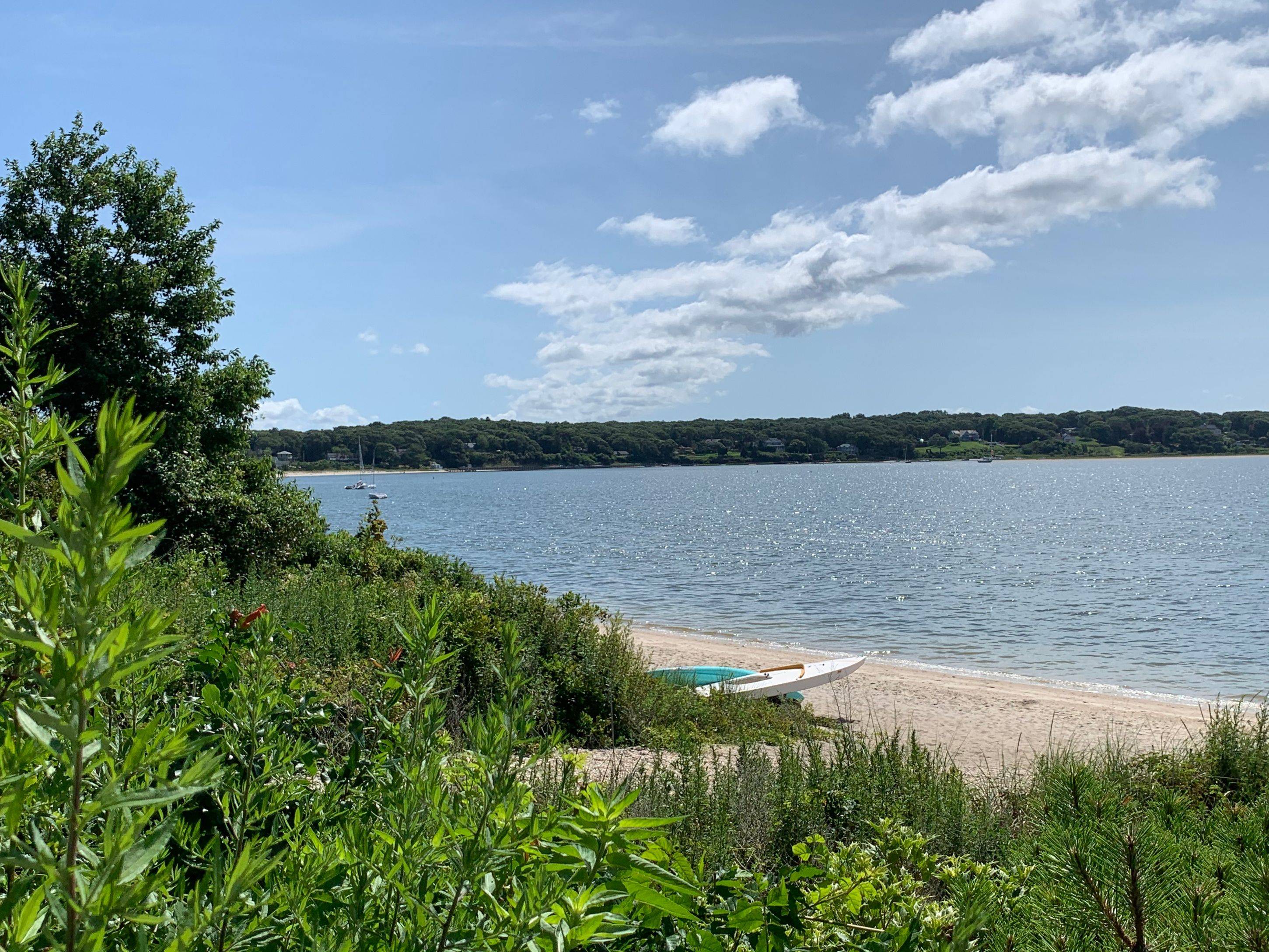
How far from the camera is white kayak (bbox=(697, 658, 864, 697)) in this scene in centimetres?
1382

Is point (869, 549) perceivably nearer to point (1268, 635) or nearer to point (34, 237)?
point (1268, 635)

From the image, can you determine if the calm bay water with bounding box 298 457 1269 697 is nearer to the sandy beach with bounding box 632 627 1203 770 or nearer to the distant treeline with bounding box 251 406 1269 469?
the sandy beach with bounding box 632 627 1203 770

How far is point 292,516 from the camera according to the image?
55.7 feet

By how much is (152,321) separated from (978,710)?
16820 mm

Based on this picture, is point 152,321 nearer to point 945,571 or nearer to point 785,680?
point 785,680

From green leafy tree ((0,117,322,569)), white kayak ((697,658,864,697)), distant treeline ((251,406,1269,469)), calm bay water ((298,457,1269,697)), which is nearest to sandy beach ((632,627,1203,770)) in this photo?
white kayak ((697,658,864,697))

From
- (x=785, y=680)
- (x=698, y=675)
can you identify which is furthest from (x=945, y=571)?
(x=698, y=675)

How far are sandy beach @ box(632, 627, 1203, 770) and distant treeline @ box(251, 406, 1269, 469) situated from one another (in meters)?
138

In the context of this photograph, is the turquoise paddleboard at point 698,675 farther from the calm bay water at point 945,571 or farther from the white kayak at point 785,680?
the calm bay water at point 945,571

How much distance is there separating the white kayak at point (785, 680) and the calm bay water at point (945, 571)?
6969mm

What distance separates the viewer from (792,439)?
190 meters

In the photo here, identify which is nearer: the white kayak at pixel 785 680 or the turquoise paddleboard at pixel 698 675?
the turquoise paddleboard at pixel 698 675

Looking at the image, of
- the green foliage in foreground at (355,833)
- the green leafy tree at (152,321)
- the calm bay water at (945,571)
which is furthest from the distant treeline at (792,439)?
the green foliage in foreground at (355,833)

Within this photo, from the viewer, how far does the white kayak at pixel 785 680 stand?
13820 mm
